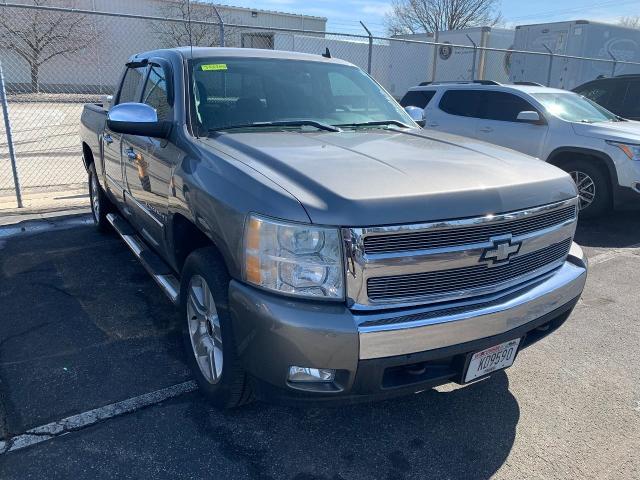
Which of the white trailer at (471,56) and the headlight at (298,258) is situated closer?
the headlight at (298,258)

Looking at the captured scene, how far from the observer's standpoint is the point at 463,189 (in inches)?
94.8

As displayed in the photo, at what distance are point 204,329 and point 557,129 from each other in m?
6.38

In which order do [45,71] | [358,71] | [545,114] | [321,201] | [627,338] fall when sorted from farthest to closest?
1. [45,71]
2. [545,114]
3. [358,71]
4. [627,338]
5. [321,201]

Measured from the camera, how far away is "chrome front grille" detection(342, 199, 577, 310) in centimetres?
220

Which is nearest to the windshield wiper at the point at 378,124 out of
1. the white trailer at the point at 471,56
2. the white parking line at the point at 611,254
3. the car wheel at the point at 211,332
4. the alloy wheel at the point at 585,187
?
the car wheel at the point at 211,332

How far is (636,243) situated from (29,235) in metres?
7.18

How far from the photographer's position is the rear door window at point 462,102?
8.65m

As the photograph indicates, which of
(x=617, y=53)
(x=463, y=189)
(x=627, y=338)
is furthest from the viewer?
(x=617, y=53)

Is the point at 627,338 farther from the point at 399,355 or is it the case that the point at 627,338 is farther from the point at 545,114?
the point at 545,114

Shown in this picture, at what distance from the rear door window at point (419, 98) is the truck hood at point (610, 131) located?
2.77m

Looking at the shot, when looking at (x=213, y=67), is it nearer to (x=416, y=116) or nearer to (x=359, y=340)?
(x=416, y=116)

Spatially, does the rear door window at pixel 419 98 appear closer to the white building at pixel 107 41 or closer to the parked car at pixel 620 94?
the parked car at pixel 620 94

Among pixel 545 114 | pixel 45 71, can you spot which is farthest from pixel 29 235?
pixel 45 71

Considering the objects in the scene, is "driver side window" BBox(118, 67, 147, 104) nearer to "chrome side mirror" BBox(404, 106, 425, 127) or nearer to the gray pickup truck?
the gray pickup truck
